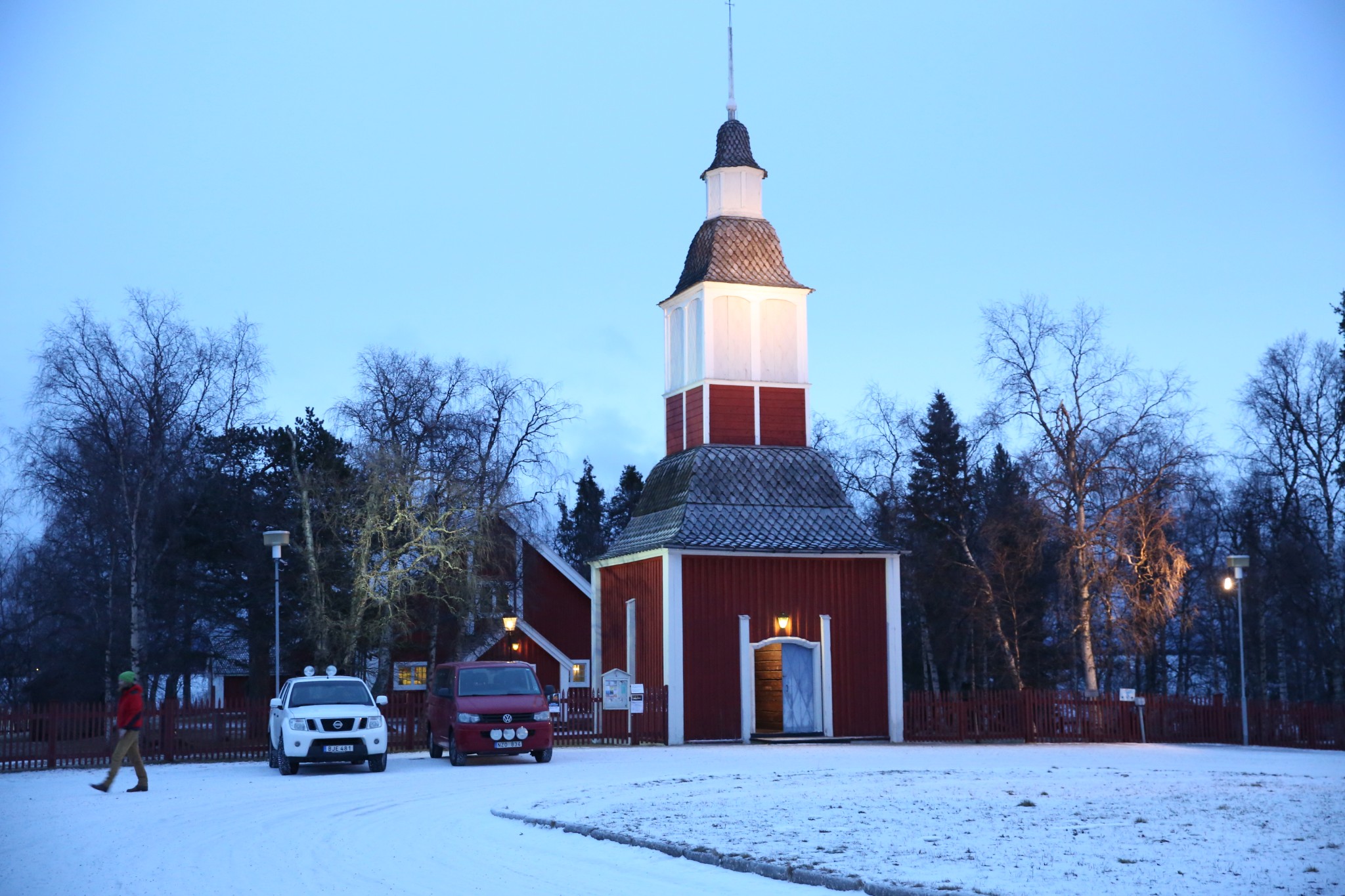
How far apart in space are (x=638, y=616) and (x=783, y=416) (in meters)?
6.50

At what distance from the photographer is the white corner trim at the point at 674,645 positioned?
32.4m

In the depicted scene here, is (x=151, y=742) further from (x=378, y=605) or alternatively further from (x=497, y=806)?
(x=497, y=806)

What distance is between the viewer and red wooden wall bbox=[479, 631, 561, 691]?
4425 cm

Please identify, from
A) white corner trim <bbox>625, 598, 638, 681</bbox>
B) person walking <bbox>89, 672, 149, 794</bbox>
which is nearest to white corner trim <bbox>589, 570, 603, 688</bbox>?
white corner trim <bbox>625, 598, 638, 681</bbox>

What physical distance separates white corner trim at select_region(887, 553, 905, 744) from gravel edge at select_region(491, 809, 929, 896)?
2019cm

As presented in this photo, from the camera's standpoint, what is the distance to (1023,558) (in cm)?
4609

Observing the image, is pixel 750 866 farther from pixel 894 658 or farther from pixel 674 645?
pixel 894 658

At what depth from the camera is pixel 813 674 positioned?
112ft

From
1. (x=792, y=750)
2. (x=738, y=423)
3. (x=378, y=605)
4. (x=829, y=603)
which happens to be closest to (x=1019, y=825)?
(x=792, y=750)

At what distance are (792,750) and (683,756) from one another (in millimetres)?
3198

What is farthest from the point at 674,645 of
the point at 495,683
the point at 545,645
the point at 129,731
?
the point at 129,731

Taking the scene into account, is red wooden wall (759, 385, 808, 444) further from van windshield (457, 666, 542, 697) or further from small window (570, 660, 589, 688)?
small window (570, 660, 589, 688)

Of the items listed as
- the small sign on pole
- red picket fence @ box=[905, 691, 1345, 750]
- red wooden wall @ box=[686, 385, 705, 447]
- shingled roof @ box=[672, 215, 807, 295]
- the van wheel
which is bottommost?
red picket fence @ box=[905, 691, 1345, 750]

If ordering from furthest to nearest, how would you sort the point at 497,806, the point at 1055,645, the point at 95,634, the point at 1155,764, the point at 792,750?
the point at 1055,645 < the point at 95,634 < the point at 792,750 < the point at 1155,764 < the point at 497,806
